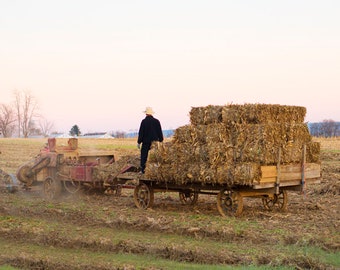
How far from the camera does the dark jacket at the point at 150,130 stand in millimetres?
14406

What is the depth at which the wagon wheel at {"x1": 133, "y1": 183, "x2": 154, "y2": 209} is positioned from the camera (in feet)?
46.2

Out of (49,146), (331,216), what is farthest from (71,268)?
(49,146)

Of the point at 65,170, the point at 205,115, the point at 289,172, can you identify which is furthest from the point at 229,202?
the point at 65,170

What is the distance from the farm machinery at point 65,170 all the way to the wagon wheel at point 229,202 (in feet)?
12.9

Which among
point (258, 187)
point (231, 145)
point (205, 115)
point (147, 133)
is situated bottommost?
point (258, 187)

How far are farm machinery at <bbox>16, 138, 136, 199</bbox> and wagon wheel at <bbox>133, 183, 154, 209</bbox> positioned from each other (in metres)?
1.36

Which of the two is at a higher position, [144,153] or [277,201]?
[144,153]

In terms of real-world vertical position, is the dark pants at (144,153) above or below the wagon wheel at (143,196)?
above

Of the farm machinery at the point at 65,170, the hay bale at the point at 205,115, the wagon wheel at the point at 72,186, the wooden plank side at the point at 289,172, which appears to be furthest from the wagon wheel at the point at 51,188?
the wooden plank side at the point at 289,172

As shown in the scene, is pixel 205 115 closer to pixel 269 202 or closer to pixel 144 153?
pixel 144 153

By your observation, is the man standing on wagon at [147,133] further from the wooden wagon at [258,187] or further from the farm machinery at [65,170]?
the farm machinery at [65,170]

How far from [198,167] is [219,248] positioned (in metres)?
3.39

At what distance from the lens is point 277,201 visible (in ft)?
45.4

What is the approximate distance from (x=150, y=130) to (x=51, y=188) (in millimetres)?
4587
